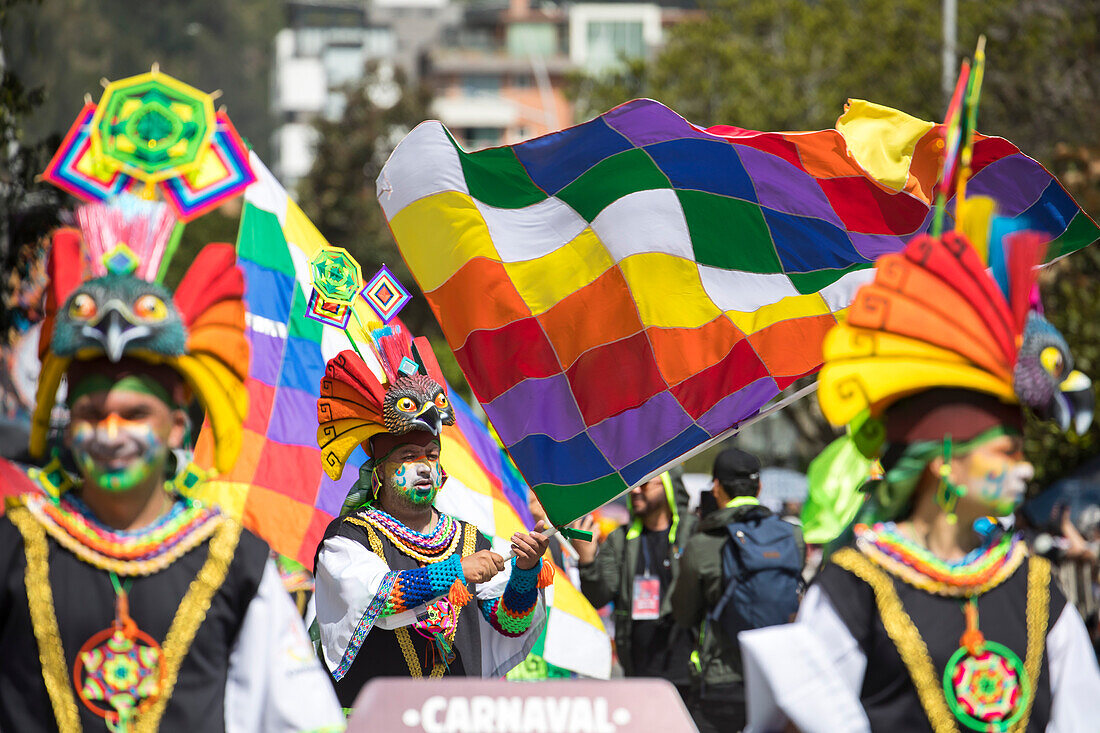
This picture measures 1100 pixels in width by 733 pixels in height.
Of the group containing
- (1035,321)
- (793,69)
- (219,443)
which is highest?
(793,69)

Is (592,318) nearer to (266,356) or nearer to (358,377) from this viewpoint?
(358,377)

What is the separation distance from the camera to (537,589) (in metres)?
5.39

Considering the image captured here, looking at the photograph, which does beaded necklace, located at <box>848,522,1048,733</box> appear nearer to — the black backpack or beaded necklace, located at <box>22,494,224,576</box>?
beaded necklace, located at <box>22,494,224,576</box>

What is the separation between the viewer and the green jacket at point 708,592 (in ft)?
24.8

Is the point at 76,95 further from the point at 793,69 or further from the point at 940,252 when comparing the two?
the point at 940,252

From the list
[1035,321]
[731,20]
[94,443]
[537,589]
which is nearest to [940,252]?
[1035,321]

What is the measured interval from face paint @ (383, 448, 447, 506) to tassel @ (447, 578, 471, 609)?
12.8 inches

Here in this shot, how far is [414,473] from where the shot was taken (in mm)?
5348

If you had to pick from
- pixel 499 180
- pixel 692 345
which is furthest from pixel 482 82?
pixel 692 345

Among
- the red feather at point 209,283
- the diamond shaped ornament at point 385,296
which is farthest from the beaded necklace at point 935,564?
the diamond shaped ornament at point 385,296

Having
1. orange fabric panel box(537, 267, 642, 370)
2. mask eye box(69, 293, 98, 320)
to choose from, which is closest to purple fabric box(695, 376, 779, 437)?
orange fabric panel box(537, 267, 642, 370)

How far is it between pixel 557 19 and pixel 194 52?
26321mm

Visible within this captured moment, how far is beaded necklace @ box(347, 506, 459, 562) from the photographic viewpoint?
5.31m

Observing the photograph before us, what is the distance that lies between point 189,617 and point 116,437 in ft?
1.41
